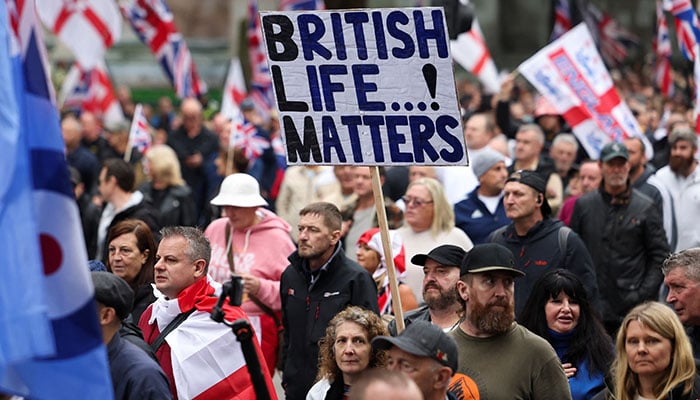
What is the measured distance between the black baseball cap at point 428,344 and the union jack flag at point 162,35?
1489 centimetres

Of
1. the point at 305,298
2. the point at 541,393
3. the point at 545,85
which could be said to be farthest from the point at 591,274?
the point at 545,85

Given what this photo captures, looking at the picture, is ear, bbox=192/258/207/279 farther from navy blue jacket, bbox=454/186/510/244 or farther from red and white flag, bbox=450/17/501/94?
red and white flag, bbox=450/17/501/94

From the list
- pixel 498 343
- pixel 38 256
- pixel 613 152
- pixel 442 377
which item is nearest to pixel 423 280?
pixel 498 343

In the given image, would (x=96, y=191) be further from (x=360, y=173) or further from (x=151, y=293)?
(x=151, y=293)

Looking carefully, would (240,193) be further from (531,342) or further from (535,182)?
(531,342)

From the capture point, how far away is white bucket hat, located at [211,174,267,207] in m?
10.0

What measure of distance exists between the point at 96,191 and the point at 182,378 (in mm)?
8012

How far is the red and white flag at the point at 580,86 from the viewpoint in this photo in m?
14.1

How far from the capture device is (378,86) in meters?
6.80

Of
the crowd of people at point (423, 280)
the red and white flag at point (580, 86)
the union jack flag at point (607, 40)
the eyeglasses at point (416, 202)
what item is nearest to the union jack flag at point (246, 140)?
the crowd of people at point (423, 280)

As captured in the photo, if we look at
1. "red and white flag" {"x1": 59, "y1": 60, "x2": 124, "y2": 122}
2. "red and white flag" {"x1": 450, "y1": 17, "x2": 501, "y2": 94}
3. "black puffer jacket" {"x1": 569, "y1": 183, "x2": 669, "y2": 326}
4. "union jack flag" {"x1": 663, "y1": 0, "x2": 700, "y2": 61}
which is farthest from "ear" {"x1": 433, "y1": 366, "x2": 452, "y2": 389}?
"red and white flag" {"x1": 59, "y1": 60, "x2": 124, "y2": 122}

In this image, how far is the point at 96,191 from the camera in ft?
49.6

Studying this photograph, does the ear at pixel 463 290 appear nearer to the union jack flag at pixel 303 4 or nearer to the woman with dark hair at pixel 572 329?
the woman with dark hair at pixel 572 329

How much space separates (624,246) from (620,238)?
0.22ft
